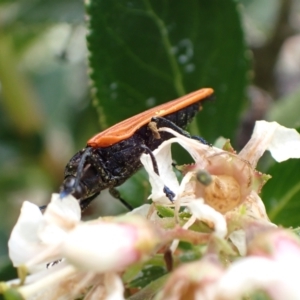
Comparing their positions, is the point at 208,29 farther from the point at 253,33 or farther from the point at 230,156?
the point at 253,33

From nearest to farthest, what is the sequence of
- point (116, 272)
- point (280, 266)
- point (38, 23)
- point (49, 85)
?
point (280, 266)
point (116, 272)
point (38, 23)
point (49, 85)

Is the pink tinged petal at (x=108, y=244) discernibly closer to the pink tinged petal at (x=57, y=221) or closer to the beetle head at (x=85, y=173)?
the pink tinged petal at (x=57, y=221)

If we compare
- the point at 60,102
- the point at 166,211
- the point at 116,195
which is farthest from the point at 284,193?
the point at 60,102

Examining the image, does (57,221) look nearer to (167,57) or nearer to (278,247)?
(278,247)

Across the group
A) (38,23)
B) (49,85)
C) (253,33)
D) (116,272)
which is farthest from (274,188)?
(49,85)

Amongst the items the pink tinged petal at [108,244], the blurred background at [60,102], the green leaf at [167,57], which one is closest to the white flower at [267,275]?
the pink tinged petal at [108,244]

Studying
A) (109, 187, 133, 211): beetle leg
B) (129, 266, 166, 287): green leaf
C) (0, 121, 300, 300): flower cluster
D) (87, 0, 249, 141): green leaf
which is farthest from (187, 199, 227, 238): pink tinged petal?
(87, 0, 249, 141): green leaf
